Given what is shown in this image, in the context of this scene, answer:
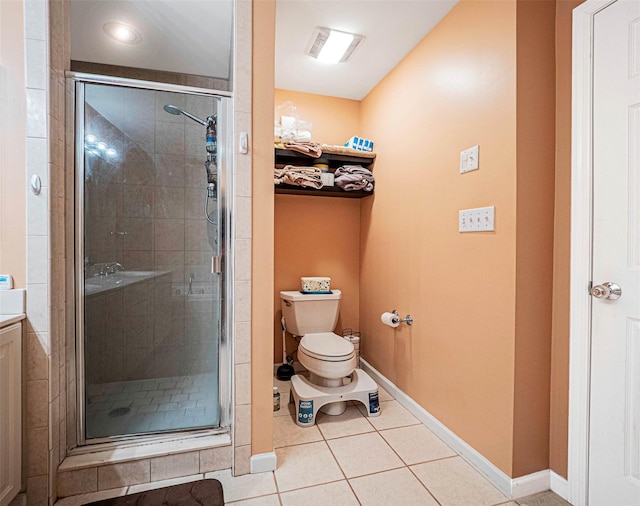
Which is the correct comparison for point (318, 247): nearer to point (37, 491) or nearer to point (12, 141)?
point (12, 141)

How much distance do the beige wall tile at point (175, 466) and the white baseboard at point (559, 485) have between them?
1.61m

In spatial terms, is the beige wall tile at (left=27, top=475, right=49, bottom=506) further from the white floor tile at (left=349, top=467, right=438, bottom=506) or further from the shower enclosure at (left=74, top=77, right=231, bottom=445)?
the white floor tile at (left=349, top=467, right=438, bottom=506)

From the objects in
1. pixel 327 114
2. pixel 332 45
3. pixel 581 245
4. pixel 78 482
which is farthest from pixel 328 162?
pixel 78 482

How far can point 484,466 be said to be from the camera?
1.56 metres

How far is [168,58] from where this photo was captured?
217cm

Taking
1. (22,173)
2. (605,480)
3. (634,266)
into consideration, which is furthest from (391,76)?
(605,480)

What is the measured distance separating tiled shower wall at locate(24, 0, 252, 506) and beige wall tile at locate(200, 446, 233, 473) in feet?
0.30

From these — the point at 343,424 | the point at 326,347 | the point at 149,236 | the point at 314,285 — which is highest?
the point at 149,236

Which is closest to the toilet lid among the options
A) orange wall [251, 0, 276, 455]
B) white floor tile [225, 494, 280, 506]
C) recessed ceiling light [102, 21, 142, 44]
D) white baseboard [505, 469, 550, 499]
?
orange wall [251, 0, 276, 455]

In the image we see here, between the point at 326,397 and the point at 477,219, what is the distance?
4.54ft

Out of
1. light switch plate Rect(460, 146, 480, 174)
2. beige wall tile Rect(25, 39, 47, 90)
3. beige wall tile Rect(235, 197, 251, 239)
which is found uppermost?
beige wall tile Rect(25, 39, 47, 90)

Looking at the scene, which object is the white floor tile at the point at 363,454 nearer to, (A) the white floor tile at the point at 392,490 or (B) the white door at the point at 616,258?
(A) the white floor tile at the point at 392,490

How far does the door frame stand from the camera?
4.42ft

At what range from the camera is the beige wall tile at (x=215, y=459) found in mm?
1534
